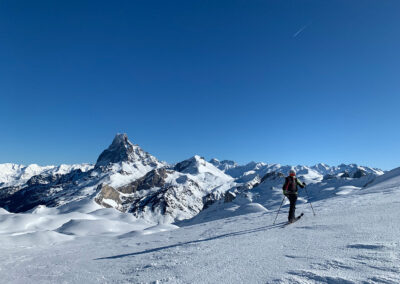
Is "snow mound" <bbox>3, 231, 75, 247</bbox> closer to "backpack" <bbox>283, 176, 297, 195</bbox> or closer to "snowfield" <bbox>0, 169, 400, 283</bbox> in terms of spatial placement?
"snowfield" <bbox>0, 169, 400, 283</bbox>

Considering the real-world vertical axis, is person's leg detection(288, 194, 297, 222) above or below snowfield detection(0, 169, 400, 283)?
above

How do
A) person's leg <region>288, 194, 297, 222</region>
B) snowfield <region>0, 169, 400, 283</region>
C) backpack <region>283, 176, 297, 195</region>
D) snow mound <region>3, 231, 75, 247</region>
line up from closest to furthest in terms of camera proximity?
snowfield <region>0, 169, 400, 283</region>, person's leg <region>288, 194, 297, 222</region>, backpack <region>283, 176, 297, 195</region>, snow mound <region>3, 231, 75, 247</region>

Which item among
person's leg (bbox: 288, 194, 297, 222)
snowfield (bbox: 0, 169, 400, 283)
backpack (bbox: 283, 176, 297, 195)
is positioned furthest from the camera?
backpack (bbox: 283, 176, 297, 195)

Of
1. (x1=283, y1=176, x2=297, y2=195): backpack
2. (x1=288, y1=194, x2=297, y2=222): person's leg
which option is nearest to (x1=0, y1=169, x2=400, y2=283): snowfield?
(x1=288, y1=194, x2=297, y2=222): person's leg

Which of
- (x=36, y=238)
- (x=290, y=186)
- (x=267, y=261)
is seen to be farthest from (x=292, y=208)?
(x=36, y=238)

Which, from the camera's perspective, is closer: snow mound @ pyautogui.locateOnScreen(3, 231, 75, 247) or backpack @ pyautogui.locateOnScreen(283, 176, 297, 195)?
backpack @ pyautogui.locateOnScreen(283, 176, 297, 195)

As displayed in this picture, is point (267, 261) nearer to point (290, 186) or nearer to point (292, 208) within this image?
point (292, 208)

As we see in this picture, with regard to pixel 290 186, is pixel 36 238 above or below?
below

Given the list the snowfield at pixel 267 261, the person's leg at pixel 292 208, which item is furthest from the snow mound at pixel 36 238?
the person's leg at pixel 292 208

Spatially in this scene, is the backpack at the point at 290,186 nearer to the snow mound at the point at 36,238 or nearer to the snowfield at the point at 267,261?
the snowfield at the point at 267,261

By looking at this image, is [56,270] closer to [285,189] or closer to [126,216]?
[285,189]

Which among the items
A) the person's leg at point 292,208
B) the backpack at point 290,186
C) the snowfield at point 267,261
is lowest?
the snowfield at point 267,261

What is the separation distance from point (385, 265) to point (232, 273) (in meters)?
2.96

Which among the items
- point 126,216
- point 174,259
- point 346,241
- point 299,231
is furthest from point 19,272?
point 126,216
